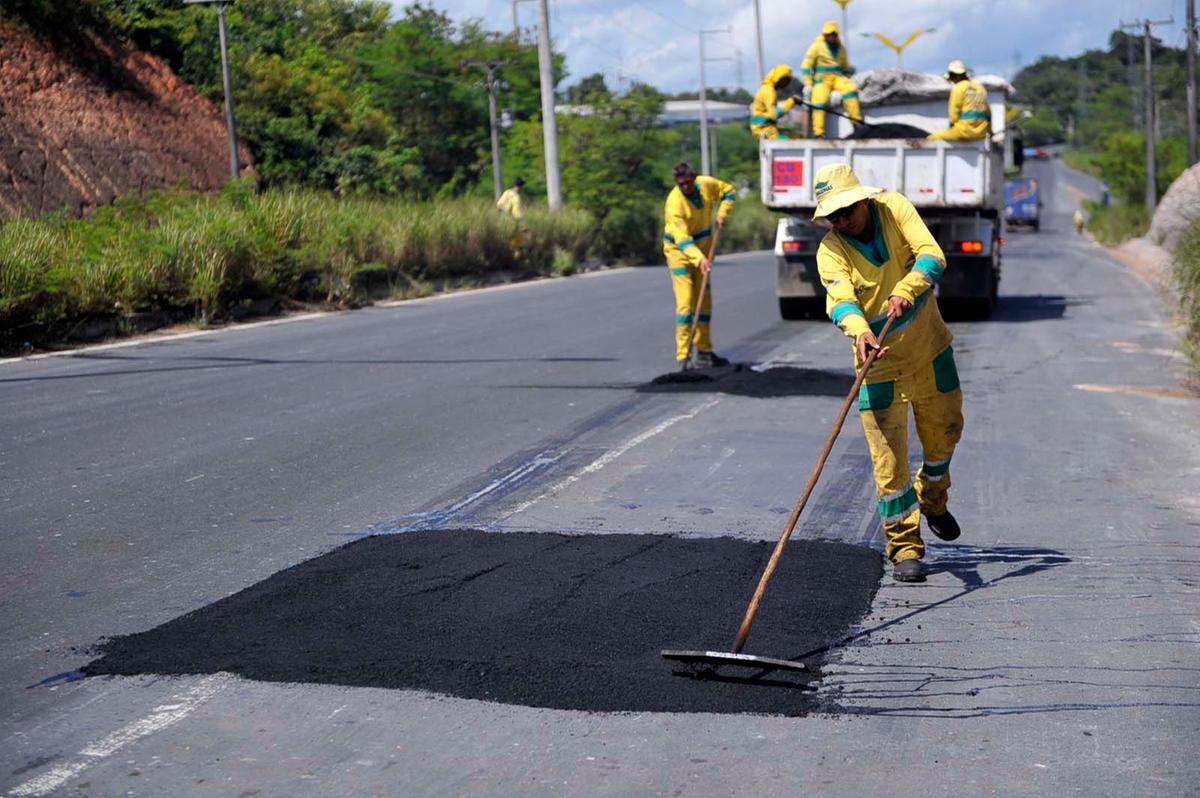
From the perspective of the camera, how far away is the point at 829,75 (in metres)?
16.8

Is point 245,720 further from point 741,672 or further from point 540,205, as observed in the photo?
point 540,205

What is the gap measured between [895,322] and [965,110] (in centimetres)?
1099

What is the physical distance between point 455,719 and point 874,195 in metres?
2.83

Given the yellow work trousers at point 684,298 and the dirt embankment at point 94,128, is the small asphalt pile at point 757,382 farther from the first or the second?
the dirt embankment at point 94,128

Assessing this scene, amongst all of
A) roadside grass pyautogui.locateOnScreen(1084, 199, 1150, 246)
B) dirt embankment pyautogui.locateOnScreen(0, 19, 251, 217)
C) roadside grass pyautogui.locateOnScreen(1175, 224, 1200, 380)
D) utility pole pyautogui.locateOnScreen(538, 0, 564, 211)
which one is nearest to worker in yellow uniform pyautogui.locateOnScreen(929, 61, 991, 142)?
roadside grass pyautogui.locateOnScreen(1175, 224, 1200, 380)

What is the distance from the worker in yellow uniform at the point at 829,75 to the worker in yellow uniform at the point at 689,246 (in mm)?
4913

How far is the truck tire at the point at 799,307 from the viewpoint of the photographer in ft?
55.3

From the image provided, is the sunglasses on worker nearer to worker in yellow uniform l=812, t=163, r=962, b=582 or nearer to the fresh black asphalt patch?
worker in yellow uniform l=812, t=163, r=962, b=582

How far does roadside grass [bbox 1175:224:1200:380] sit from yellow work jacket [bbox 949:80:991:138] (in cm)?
339

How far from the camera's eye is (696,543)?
20.6 feet

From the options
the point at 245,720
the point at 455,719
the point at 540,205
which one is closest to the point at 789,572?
the point at 455,719

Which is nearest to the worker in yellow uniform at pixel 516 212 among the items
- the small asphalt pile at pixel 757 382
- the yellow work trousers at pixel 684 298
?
the yellow work trousers at pixel 684 298

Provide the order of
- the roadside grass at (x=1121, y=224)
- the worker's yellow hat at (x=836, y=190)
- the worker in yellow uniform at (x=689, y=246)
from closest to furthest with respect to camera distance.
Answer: the worker's yellow hat at (x=836, y=190) < the worker in yellow uniform at (x=689, y=246) < the roadside grass at (x=1121, y=224)

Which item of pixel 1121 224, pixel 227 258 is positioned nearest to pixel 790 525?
pixel 227 258
